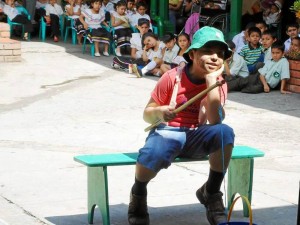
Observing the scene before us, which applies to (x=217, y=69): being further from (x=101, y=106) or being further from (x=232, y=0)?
(x=232, y=0)

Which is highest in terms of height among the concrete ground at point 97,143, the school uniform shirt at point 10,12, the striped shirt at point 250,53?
the school uniform shirt at point 10,12

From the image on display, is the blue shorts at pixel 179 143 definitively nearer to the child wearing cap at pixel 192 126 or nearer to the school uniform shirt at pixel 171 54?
the child wearing cap at pixel 192 126

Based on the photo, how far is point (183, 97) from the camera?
5684 mm

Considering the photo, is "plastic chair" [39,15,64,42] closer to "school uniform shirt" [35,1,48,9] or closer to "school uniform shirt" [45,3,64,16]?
"school uniform shirt" [45,3,64,16]

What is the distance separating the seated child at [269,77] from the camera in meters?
12.3

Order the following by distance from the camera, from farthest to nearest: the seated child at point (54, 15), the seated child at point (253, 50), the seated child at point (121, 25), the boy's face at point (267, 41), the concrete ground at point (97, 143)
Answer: the seated child at point (54, 15) → the seated child at point (121, 25) → the boy's face at point (267, 41) → the seated child at point (253, 50) → the concrete ground at point (97, 143)

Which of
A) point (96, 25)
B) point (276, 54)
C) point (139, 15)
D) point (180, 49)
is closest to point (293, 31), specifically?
point (276, 54)

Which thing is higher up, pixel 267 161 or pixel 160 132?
pixel 160 132

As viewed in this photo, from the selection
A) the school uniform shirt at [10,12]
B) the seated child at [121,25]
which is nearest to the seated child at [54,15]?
the school uniform shirt at [10,12]

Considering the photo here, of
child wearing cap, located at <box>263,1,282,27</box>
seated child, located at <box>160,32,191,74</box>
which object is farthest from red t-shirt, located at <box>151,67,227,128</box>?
child wearing cap, located at <box>263,1,282,27</box>

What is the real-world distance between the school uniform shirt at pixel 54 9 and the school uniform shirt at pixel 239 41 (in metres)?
5.65

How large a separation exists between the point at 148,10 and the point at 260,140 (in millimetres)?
10252

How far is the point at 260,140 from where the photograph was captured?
29.8 ft

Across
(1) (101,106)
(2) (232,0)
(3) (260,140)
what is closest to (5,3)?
(2) (232,0)
